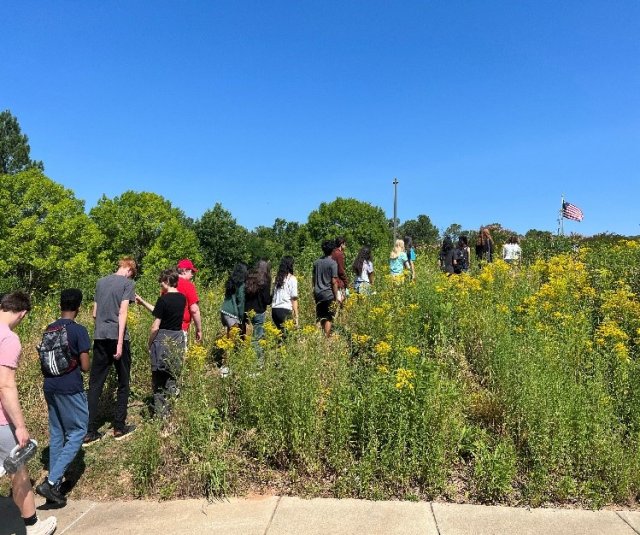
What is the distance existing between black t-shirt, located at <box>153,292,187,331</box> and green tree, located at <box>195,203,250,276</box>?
1614 inches

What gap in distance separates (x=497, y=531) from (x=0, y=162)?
2086 inches

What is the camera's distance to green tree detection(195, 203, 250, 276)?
45.8m

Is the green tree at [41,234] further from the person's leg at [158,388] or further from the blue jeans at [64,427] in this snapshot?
the blue jeans at [64,427]

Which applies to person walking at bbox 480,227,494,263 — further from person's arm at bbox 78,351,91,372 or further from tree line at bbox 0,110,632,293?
tree line at bbox 0,110,632,293

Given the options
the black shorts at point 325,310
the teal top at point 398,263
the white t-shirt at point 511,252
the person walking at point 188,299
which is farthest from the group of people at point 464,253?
the person walking at point 188,299

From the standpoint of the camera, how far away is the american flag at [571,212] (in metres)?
19.2

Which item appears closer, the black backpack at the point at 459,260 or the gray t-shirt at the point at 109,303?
the gray t-shirt at the point at 109,303

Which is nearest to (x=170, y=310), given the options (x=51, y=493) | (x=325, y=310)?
(x=51, y=493)

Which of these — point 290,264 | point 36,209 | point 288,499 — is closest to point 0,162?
point 36,209

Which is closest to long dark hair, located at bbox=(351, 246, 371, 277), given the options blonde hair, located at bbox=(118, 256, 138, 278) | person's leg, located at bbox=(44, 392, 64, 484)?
blonde hair, located at bbox=(118, 256, 138, 278)

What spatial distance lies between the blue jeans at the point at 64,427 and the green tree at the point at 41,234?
31677mm

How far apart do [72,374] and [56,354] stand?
0.72ft

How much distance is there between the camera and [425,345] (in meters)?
5.46

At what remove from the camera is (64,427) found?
13.6ft
